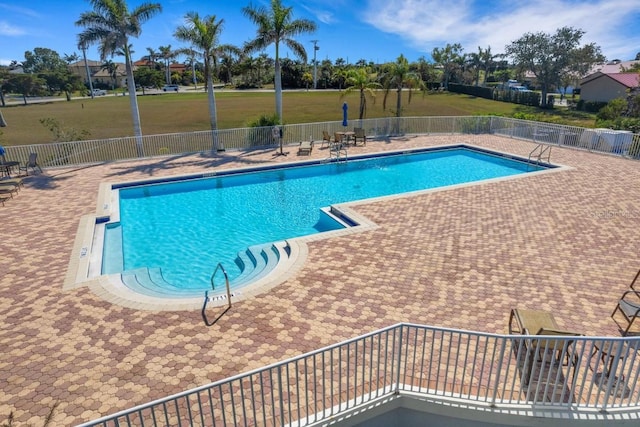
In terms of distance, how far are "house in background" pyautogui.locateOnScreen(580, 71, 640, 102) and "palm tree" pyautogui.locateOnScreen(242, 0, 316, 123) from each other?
4281 cm

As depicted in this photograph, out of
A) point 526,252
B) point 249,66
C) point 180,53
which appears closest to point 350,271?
point 526,252

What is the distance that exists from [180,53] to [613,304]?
18642 millimetres

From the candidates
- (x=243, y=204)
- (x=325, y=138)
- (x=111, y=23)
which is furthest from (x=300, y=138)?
(x=111, y=23)

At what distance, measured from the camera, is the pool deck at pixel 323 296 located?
5.05 metres

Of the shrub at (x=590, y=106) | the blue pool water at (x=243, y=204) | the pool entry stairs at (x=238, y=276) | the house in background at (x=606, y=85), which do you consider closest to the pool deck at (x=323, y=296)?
the pool entry stairs at (x=238, y=276)

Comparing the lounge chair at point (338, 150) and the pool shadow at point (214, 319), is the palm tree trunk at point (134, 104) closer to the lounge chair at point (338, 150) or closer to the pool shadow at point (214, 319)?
the lounge chair at point (338, 150)

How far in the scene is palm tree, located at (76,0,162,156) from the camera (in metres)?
15.6

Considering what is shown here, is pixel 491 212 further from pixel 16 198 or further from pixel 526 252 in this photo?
pixel 16 198

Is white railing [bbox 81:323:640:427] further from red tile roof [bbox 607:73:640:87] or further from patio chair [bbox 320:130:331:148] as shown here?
red tile roof [bbox 607:73:640:87]

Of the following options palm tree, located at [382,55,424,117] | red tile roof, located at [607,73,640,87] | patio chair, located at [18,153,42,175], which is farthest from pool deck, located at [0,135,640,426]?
red tile roof, located at [607,73,640,87]

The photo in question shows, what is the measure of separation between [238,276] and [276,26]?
577 inches

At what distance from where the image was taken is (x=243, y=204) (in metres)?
13.6

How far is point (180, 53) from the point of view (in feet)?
58.4

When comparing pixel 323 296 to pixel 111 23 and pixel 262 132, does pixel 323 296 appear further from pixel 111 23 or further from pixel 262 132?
pixel 111 23
